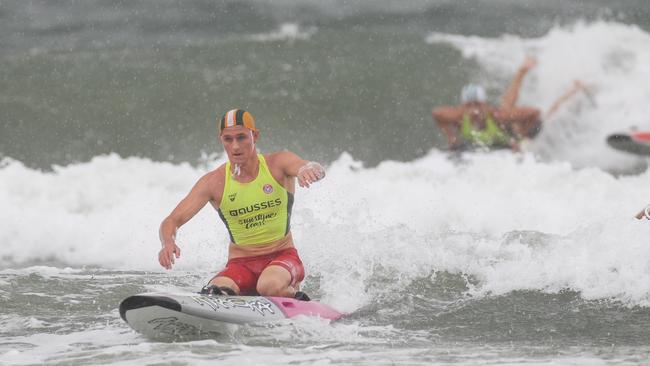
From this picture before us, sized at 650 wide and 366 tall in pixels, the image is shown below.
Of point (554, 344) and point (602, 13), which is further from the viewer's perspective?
point (602, 13)

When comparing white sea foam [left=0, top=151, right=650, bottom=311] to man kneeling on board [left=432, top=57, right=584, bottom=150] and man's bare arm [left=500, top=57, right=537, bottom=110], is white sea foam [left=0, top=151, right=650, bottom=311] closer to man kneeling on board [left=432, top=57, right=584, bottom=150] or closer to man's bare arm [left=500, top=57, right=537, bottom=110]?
man kneeling on board [left=432, top=57, right=584, bottom=150]

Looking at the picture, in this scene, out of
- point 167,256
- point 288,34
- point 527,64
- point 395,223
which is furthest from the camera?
point 288,34

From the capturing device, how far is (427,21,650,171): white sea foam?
644 inches

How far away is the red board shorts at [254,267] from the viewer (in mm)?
7121

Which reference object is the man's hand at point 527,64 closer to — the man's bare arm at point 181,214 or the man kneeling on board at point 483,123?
the man kneeling on board at point 483,123

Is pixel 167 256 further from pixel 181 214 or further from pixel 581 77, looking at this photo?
pixel 581 77

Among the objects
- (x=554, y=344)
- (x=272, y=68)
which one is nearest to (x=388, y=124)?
(x=272, y=68)

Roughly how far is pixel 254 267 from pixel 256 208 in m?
0.41

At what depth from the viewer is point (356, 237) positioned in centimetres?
953

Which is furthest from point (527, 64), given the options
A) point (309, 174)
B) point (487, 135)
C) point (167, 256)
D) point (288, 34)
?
point (167, 256)

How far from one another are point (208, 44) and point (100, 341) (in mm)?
12905

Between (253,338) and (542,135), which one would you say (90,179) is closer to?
(542,135)

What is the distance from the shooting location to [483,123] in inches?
576

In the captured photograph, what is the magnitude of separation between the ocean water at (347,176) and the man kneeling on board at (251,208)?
0.52m
